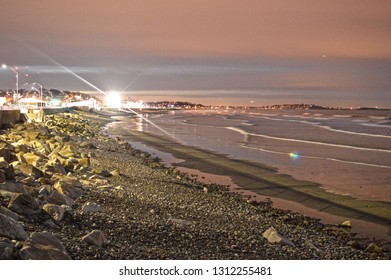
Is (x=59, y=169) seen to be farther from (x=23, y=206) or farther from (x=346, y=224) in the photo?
(x=346, y=224)

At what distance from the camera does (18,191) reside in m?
10.3

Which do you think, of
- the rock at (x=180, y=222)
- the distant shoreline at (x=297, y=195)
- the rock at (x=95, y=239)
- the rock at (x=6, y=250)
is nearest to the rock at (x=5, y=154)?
the rock at (x=180, y=222)

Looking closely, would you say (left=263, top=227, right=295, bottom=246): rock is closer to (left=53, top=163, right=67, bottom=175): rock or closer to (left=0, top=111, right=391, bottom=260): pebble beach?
(left=0, top=111, right=391, bottom=260): pebble beach

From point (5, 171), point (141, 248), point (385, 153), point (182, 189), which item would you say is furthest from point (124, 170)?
point (385, 153)

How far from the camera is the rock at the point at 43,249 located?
652cm

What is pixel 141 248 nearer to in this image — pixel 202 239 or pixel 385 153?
pixel 202 239

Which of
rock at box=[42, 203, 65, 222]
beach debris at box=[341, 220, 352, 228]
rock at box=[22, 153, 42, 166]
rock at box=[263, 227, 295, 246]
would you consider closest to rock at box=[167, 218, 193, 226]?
rock at box=[263, 227, 295, 246]

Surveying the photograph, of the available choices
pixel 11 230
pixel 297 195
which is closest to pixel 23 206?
pixel 11 230

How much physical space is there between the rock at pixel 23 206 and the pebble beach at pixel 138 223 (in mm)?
18

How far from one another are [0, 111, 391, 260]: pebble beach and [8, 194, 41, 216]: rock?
0.7 inches

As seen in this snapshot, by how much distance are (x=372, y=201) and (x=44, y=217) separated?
11888mm

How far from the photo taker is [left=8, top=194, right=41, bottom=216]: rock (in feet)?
28.9

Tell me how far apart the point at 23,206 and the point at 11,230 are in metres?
1.77

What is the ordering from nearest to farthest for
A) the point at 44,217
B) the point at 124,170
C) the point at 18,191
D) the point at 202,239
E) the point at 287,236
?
the point at 44,217, the point at 202,239, the point at 18,191, the point at 287,236, the point at 124,170
